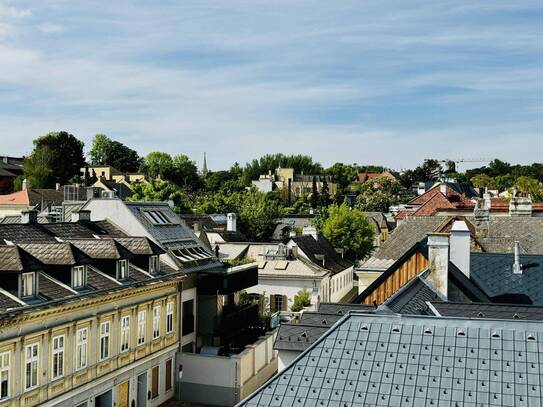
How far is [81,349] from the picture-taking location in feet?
75.7

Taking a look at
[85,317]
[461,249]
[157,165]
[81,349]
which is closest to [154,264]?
[85,317]

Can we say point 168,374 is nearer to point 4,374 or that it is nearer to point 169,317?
point 169,317

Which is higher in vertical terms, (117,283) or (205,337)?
(117,283)

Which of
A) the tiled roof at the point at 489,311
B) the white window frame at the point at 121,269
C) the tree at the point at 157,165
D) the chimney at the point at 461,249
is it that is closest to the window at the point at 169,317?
the white window frame at the point at 121,269

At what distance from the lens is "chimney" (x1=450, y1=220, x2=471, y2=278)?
22.7m

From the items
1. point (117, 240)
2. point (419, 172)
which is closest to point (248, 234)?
point (117, 240)

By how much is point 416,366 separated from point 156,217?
2401cm

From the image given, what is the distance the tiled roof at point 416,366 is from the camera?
388 inches

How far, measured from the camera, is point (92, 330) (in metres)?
23.6

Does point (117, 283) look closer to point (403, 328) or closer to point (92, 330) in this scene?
point (92, 330)

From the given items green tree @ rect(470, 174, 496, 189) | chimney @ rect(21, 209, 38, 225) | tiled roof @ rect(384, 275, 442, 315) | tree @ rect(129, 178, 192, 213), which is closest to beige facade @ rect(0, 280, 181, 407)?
chimney @ rect(21, 209, 38, 225)

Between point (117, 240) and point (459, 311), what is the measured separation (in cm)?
1591

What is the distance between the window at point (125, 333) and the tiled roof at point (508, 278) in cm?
1271

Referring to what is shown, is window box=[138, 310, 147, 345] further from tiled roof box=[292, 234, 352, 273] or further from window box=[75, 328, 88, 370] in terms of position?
tiled roof box=[292, 234, 352, 273]
